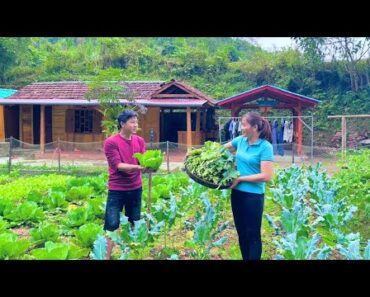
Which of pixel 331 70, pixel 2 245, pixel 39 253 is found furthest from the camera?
pixel 331 70

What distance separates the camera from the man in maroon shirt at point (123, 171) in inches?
185

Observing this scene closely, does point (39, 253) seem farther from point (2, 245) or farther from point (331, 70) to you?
point (331, 70)

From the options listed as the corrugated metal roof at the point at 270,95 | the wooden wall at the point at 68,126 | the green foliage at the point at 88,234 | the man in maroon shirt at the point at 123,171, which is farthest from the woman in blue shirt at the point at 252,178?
the wooden wall at the point at 68,126

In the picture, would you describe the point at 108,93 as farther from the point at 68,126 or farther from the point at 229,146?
the point at 229,146

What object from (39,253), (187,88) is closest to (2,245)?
(39,253)

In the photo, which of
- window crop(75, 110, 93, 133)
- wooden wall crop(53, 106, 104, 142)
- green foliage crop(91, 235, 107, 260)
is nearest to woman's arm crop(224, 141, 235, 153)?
green foliage crop(91, 235, 107, 260)

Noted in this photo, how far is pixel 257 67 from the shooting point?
26.0m

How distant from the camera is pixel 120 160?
4742 mm

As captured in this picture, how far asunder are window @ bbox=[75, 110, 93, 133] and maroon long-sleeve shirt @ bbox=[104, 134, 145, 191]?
15217mm

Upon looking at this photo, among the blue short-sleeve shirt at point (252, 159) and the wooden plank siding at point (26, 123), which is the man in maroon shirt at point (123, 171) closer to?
the blue short-sleeve shirt at point (252, 159)

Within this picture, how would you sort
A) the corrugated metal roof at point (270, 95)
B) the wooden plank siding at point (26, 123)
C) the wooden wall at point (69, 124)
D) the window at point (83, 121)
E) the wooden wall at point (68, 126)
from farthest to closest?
the wooden plank siding at point (26, 123) → the window at point (83, 121) → the wooden wall at point (68, 126) → the wooden wall at point (69, 124) → the corrugated metal roof at point (270, 95)

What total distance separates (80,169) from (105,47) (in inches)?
682

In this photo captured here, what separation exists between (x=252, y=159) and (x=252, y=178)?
0.60 ft

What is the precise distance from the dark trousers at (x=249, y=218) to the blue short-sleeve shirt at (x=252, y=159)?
0.19 feet
